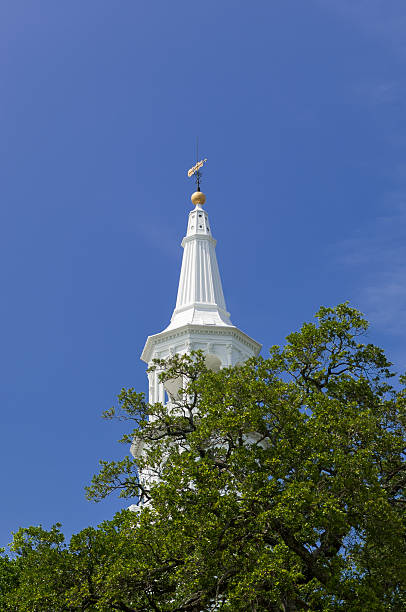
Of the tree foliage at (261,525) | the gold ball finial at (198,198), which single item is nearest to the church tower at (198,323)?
the gold ball finial at (198,198)

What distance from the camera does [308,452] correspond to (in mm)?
24047

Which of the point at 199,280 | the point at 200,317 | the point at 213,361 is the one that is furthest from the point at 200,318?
the point at 199,280

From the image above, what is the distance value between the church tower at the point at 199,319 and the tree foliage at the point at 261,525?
1688 centimetres

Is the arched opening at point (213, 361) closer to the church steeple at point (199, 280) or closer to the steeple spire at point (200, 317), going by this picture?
the steeple spire at point (200, 317)

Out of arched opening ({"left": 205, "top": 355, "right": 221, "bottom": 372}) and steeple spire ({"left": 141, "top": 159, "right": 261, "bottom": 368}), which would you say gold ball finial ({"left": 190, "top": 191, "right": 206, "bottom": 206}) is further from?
arched opening ({"left": 205, "top": 355, "right": 221, "bottom": 372})

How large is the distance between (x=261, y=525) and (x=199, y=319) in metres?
24.0

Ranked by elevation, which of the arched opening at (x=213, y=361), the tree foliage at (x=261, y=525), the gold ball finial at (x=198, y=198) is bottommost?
the tree foliage at (x=261, y=525)

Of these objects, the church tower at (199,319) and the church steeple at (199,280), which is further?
the church steeple at (199,280)

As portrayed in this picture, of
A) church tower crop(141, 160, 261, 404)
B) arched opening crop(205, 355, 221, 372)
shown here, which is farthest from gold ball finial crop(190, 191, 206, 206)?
arched opening crop(205, 355, 221, 372)

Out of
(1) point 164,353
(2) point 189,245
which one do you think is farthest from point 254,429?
(2) point 189,245

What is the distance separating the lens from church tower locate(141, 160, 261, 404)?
44.3 m

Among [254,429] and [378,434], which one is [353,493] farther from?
[254,429]

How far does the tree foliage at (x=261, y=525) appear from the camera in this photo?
Result: 22031 millimetres

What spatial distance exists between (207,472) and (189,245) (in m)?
28.9
